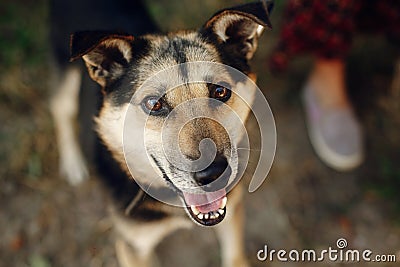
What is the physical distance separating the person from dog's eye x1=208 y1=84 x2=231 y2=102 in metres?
0.94

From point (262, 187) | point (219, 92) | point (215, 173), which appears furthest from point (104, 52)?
point (262, 187)

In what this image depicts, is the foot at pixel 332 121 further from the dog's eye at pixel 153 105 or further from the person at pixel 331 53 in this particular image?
the dog's eye at pixel 153 105

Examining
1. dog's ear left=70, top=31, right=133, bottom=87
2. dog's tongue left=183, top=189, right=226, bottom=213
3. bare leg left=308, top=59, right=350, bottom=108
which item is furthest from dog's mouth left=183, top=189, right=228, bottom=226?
bare leg left=308, top=59, right=350, bottom=108

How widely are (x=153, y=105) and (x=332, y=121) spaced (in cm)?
152

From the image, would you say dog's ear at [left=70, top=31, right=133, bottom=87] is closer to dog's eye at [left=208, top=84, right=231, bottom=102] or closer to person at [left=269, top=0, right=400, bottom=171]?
dog's eye at [left=208, top=84, right=231, bottom=102]

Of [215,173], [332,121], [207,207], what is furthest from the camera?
[332,121]

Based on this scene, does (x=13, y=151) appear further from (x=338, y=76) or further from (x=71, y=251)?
(x=338, y=76)

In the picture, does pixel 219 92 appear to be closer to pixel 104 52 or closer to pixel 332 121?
pixel 104 52

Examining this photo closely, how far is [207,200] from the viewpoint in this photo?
1695 mm

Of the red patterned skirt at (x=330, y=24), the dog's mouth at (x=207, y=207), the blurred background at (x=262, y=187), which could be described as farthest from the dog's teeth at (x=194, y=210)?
the red patterned skirt at (x=330, y=24)

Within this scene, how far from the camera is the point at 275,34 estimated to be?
3.31m

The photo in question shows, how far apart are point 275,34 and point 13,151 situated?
1.83 m

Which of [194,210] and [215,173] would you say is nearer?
[215,173]

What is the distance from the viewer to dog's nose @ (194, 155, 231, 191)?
1.58m
